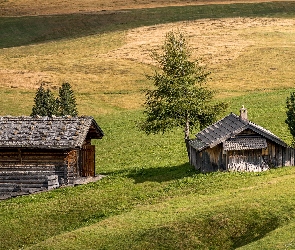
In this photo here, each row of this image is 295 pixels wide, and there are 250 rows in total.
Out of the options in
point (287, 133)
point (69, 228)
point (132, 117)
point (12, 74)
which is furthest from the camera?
point (12, 74)

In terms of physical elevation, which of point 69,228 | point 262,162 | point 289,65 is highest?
point 289,65

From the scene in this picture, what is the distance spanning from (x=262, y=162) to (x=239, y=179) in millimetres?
2722

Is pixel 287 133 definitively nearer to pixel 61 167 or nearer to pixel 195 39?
pixel 61 167

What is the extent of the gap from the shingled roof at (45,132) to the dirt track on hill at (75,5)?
85230 mm

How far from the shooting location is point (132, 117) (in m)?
75.2

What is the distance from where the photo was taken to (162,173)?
46719 mm

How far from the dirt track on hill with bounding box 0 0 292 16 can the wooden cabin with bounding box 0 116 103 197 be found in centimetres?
8591

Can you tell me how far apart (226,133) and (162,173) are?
503 cm

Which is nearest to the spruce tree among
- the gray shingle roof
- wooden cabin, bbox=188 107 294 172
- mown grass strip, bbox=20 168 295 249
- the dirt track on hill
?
wooden cabin, bbox=188 107 294 172

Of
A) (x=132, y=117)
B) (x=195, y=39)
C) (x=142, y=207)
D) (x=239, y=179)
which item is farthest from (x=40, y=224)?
(x=195, y=39)

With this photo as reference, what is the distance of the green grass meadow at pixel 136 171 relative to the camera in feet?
115

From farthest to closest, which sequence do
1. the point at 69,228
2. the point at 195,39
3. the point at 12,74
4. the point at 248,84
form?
the point at 195,39, the point at 12,74, the point at 248,84, the point at 69,228

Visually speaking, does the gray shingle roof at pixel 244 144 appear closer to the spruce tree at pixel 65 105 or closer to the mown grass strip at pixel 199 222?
the mown grass strip at pixel 199 222

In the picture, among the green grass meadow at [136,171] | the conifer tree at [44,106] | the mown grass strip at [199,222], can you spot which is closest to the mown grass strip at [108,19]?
the green grass meadow at [136,171]
